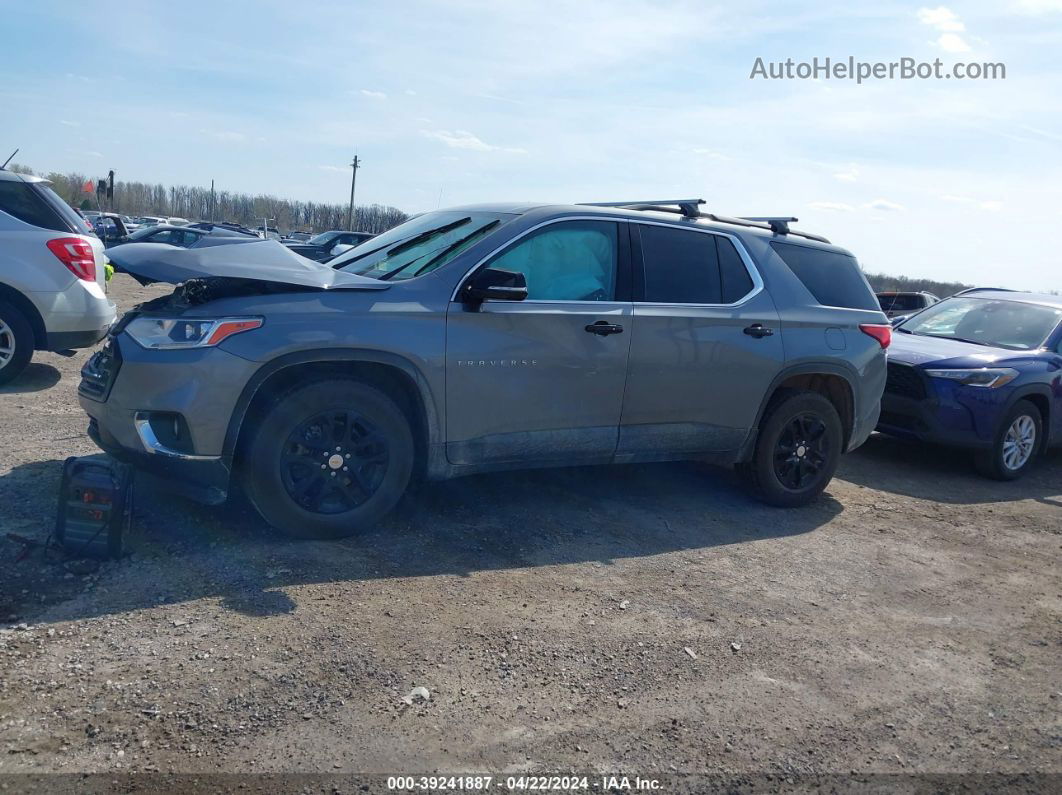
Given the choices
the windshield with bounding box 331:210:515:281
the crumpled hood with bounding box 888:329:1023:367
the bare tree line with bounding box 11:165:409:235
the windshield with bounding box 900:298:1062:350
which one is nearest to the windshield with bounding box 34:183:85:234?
the windshield with bounding box 331:210:515:281

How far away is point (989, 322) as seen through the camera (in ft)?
30.0

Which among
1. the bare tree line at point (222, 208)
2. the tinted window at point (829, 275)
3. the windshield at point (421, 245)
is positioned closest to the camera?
the windshield at point (421, 245)

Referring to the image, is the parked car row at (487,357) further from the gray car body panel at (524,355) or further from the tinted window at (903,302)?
the tinted window at (903,302)

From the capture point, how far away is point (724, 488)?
665 cm

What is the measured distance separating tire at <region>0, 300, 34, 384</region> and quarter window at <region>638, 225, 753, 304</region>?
5.44 metres

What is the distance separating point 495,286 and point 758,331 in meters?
2.00

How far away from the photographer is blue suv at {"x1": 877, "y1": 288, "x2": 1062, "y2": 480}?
7.92 metres

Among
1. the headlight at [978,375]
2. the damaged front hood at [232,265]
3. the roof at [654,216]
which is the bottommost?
the headlight at [978,375]

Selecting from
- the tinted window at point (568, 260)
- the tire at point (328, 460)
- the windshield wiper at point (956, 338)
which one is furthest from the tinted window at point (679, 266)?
the windshield wiper at point (956, 338)

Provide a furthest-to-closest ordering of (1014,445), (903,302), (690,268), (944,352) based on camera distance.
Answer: (903,302) < (944,352) < (1014,445) < (690,268)

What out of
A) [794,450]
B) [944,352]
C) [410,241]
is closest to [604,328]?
[410,241]

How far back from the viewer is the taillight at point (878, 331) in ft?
21.1

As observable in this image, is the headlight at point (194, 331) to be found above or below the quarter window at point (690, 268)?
below

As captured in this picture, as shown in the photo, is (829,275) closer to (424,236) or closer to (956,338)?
(424,236)
